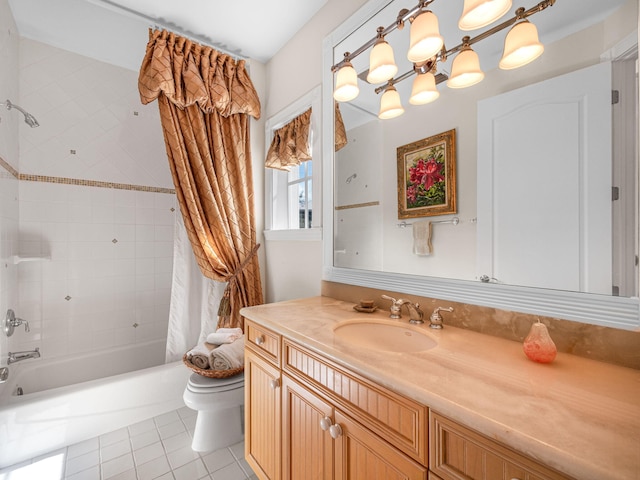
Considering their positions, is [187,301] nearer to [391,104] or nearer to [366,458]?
[366,458]

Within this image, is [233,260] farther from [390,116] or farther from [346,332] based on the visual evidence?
[390,116]

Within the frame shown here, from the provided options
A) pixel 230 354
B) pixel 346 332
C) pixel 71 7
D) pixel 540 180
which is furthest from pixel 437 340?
pixel 71 7

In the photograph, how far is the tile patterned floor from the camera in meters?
1.42

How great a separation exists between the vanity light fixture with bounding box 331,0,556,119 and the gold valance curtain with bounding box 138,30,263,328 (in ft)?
3.31

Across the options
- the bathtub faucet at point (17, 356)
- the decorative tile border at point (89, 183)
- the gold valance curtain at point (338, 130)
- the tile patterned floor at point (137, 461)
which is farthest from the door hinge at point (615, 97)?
the bathtub faucet at point (17, 356)

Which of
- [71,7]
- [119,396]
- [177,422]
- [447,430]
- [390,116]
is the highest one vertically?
[71,7]

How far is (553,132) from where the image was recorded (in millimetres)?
883

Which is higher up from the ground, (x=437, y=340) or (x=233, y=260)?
(x=233, y=260)

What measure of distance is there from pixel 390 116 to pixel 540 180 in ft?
2.33

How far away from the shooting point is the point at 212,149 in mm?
2094

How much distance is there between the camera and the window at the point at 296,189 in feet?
6.00

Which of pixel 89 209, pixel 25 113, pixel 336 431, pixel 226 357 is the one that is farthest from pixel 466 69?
pixel 89 209

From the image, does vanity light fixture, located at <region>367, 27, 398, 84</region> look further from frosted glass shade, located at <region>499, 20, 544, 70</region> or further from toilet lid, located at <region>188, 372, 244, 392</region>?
toilet lid, located at <region>188, 372, 244, 392</region>

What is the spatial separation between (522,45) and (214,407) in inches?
81.2
